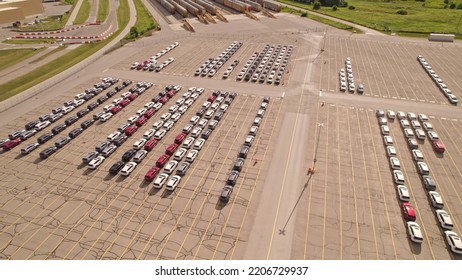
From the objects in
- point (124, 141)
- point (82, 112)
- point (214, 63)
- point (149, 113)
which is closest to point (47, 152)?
point (124, 141)

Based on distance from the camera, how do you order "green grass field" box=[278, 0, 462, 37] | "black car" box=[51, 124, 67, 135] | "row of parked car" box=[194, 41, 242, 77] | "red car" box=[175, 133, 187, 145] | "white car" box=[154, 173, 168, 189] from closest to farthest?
"white car" box=[154, 173, 168, 189], "red car" box=[175, 133, 187, 145], "black car" box=[51, 124, 67, 135], "row of parked car" box=[194, 41, 242, 77], "green grass field" box=[278, 0, 462, 37]

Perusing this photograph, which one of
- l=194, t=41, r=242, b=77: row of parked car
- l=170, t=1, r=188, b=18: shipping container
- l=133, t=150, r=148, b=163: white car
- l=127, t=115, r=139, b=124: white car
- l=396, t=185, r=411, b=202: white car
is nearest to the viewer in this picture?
l=396, t=185, r=411, b=202: white car

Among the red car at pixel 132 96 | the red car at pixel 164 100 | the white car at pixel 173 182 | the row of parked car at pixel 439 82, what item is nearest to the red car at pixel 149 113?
the red car at pixel 164 100

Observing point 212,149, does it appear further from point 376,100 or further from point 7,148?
point 376,100

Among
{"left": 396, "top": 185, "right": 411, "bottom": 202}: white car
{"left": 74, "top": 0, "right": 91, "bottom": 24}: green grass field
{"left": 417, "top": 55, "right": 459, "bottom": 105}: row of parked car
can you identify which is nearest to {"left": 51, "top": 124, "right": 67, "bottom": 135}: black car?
{"left": 396, "top": 185, "right": 411, "bottom": 202}: white car

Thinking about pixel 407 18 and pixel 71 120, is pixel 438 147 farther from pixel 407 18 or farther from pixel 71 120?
pixel 407 18

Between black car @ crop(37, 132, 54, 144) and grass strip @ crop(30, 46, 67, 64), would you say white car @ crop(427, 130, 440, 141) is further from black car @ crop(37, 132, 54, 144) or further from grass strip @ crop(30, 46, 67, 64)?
grass strip @ crop(30, 46, 67, 64)
